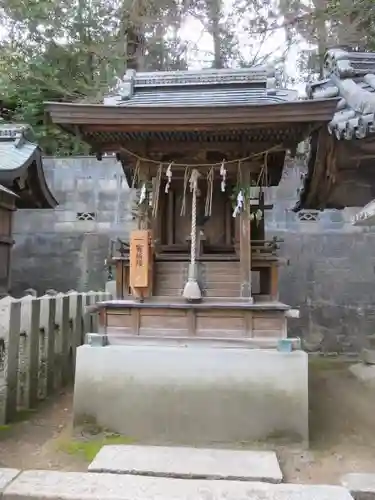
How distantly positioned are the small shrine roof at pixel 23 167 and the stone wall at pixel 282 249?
1.05m

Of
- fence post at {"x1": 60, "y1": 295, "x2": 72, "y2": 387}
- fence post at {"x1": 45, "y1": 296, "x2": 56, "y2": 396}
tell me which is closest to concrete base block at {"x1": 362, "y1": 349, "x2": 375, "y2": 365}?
fence post at {"x1": 60, "y1": 295, "x2": 72, "y2": 387}

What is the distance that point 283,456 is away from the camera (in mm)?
4602

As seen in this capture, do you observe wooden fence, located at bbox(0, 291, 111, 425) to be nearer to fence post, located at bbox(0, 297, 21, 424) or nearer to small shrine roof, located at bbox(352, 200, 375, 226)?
fence post, located at bbox(0, 297, 21, 424)

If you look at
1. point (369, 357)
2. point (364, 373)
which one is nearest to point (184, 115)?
point (364, 373)

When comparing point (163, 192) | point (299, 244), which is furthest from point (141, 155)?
point (299, 244)

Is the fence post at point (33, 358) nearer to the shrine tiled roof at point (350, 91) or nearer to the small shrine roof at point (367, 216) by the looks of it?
the small shrine roof at point (367, 216)

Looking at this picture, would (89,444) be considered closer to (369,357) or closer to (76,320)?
(76,320)

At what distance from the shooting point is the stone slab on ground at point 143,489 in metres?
3.48

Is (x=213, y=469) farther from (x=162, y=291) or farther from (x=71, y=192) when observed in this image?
(x=71, y=192)

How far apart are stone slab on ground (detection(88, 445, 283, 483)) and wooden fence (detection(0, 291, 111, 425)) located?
5.59ft

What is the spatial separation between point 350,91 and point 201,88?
2.25 m

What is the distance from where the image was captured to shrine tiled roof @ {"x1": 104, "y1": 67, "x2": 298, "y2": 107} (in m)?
6.28

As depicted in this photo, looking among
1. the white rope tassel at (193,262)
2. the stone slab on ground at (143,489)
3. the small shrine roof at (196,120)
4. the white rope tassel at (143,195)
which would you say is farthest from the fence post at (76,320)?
the stone slab on ground at (143,489)

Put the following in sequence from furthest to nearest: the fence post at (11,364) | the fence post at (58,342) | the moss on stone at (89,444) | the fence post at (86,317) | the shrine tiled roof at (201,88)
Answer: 1. the fence post at (86,317)
2. the fence post at (58,342)
3. the shrine tiled roof at (201,88)
4. the fence post at (11,364)
5. the moss on stone at (89,444)
